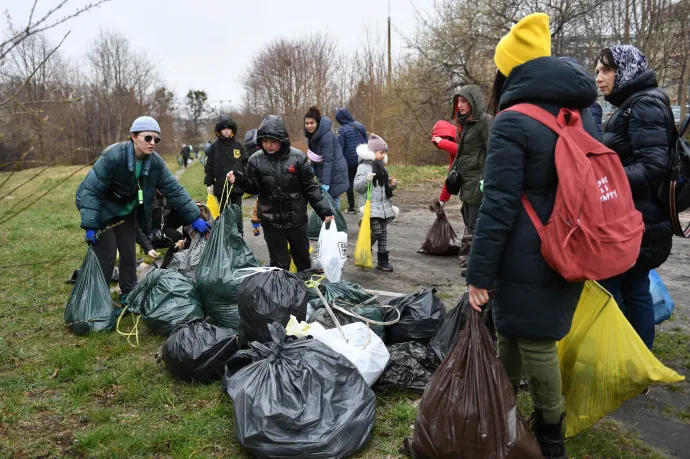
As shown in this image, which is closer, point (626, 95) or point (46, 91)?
point (46, 91)

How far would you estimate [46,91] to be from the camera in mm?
2721

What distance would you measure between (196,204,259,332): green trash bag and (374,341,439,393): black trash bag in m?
1.28

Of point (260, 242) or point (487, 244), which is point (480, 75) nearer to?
point (260, 242)

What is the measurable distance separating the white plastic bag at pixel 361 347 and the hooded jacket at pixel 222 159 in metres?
4.54

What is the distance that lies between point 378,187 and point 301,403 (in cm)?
374

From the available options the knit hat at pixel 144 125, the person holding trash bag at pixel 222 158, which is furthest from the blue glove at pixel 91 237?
the person holding trash bag at pixel 222 158

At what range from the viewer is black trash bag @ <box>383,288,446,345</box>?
349cm

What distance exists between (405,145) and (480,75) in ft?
12.1

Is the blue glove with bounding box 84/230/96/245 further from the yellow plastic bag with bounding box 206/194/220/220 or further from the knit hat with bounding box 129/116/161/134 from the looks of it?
the yellow plastic bag with bounding box 206/194/220/220

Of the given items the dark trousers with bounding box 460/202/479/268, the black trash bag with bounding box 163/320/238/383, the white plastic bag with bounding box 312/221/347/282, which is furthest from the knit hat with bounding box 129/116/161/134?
the dark trousers with bounding box 460/202/479/268

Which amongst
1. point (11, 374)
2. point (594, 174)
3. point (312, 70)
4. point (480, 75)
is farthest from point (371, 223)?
point (312, 70)

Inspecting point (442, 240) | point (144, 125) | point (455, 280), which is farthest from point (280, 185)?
point (442, 240)

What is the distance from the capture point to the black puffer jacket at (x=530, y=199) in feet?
6.84

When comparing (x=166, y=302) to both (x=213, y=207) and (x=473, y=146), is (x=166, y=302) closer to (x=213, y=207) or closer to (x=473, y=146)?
(x=213, y=207)
